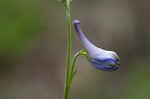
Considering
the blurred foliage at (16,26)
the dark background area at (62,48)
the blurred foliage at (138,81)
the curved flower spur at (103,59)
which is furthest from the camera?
the blurred foliage at (16,26)

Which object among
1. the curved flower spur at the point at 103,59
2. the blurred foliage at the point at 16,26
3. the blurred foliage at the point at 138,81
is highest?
the blurred foliage at the point at 16,26

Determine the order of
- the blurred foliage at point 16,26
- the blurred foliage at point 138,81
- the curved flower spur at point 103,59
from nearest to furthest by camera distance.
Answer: the curved flower spur at point 103,59 → the blurred foliage at point 138,81 → the blurred foliage at point 16,26

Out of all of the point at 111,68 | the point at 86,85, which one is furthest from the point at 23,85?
the point at 111,68

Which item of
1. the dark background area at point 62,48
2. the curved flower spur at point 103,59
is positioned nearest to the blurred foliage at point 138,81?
the dark background area at point 62,48

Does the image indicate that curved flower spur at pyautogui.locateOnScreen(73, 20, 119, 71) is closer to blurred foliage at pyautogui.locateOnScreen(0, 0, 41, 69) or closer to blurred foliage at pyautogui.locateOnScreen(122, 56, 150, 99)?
blurred foliage at pyautogui.locateOnScreen(122, 56, 150, 99)

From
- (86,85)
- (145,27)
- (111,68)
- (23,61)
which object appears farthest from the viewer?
(145,27)

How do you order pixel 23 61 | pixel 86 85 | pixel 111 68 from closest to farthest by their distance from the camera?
pixel 111 68
pixel 86 85
pixel 23 61

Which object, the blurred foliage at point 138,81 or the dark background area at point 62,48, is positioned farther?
the dark background area at point 62,48

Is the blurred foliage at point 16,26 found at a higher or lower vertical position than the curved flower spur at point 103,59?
higher

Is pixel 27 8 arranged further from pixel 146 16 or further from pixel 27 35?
pixel 146 16

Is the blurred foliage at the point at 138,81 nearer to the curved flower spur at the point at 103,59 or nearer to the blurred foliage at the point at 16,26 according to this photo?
the blurred foliage at the point at 16,26
